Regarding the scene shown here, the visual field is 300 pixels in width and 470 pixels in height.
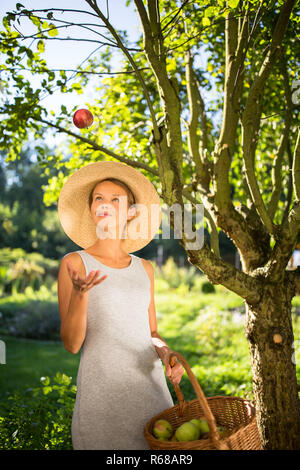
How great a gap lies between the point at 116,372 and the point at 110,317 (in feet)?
0.76

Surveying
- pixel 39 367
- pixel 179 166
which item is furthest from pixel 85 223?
pixel 39 367

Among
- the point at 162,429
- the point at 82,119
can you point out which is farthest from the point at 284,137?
the point at 162,429

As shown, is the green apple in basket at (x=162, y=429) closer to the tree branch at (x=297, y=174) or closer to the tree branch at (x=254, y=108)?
the tree branch at (x=254, y=108)

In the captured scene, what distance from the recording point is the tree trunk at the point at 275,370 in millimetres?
2262

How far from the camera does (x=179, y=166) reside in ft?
7.19

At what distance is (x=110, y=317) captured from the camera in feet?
5.56

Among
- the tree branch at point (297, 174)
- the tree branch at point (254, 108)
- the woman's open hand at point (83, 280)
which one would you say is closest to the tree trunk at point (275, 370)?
the tree branch at point (254, 108)

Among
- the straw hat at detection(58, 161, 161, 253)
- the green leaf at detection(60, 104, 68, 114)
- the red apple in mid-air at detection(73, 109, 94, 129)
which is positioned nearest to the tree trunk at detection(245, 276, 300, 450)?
the straw hat at detection(58, 161, 161, 253)

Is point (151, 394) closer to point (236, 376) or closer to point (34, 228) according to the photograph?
point (236, 376)

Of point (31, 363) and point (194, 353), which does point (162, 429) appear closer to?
point (31, 363)

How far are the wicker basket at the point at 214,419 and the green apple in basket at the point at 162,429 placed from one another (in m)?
0.03

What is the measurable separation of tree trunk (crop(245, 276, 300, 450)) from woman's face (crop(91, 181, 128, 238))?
105 centimetres

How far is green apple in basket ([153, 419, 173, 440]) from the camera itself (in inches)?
60.1

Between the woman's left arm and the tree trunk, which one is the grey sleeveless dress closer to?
the woman's left arm
